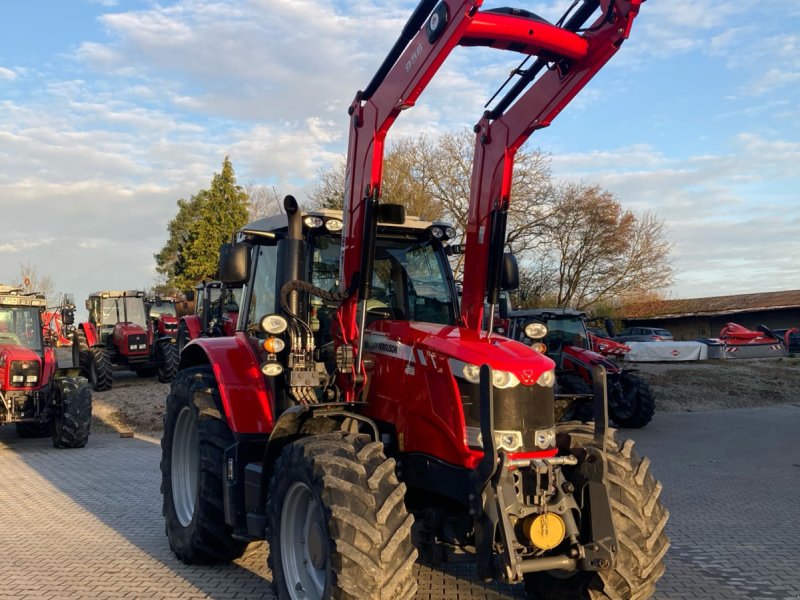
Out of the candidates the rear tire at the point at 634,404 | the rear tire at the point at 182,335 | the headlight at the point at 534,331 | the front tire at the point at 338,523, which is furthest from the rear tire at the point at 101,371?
the headlight at the point at 534,331

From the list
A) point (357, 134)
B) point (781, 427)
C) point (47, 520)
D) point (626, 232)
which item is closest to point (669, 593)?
point (357, 134)

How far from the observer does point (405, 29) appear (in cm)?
451

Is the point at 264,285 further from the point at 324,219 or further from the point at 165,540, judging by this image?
the point at 165,540

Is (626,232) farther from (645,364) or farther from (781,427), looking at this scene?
(781,427)

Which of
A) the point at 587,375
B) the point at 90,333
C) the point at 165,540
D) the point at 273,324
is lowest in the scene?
the point at 165,540

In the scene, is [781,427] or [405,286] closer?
[405,286]

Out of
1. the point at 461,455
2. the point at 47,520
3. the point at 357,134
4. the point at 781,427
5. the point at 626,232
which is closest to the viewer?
the point at 461,455

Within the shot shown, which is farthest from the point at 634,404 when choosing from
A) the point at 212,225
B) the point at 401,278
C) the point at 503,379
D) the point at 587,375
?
the point at 212,225

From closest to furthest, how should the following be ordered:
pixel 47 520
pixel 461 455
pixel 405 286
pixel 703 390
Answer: pixel 461 455 < pixel 405 286 < pixel 47 520 < pixel 703 390

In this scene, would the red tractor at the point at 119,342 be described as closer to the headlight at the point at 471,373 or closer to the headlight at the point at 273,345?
the headlight at the point at 273,345

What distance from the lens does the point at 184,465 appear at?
615 centimetres

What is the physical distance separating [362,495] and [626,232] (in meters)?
35.4

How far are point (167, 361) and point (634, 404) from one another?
11.5 metres

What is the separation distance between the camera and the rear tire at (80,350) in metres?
19.5
